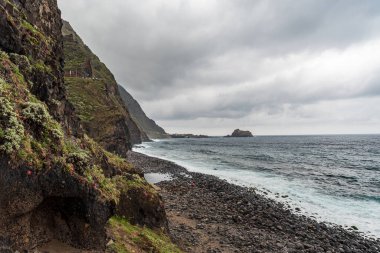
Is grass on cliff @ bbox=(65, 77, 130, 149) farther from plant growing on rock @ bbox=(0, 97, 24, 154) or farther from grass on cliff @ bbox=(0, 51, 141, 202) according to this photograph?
plant growing on rock @ bbox=(0, 97, 24, 154)

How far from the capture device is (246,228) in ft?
81.9

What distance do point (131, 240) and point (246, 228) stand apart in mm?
14281

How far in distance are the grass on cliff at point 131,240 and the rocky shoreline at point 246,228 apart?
12.5 ft

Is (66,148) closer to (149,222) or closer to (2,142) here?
(2,142)

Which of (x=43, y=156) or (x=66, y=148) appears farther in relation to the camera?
(x=66, y=148)

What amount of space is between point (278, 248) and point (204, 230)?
5.74 m

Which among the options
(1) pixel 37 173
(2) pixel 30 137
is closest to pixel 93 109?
(2) pixel 30 137

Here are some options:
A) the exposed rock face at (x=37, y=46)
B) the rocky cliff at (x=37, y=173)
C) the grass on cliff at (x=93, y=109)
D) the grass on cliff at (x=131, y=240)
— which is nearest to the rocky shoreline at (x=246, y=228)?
the grass on cliff at (x=131, y=240)

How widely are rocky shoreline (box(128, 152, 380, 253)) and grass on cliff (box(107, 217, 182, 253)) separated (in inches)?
150

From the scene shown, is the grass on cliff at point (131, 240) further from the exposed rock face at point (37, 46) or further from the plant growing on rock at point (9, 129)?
the exposed rock face at point (37, 46)

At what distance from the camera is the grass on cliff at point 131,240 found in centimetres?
1235

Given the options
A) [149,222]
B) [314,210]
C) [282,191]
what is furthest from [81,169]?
[282,191]

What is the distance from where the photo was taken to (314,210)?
32.8 m

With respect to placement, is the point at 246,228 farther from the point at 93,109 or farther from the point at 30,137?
the point at 93,109
